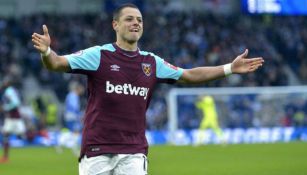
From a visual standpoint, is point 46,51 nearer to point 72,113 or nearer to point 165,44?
point 72,113

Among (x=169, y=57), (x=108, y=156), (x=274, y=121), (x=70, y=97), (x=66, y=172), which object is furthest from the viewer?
(x=169, y=57)

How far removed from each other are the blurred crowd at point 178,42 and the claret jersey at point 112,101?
25.5 metres

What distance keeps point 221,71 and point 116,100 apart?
118 centimetres

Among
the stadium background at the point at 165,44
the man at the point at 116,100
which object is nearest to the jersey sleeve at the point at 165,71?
the man at the point at 116,100

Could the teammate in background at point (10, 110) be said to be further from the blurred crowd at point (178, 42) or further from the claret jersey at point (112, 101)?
the claret jersey at point (112, 101)

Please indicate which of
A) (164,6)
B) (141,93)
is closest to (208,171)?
(141,93)

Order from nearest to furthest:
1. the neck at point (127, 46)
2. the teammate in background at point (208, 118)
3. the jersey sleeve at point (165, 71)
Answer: the neck at point (127, 46)
the jersey sleeve at point (165, 71)
the teammate in background at point (208, 118)

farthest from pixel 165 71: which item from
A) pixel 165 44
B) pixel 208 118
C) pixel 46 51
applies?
pixel 165 44

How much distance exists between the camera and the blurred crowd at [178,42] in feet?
111

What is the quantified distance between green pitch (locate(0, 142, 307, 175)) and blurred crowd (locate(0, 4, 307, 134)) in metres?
10.3

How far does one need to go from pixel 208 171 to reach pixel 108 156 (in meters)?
9.67

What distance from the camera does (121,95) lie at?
666 cm

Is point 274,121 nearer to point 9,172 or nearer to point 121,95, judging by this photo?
point 9,172

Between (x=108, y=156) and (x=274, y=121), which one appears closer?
(x=108, y=156)
